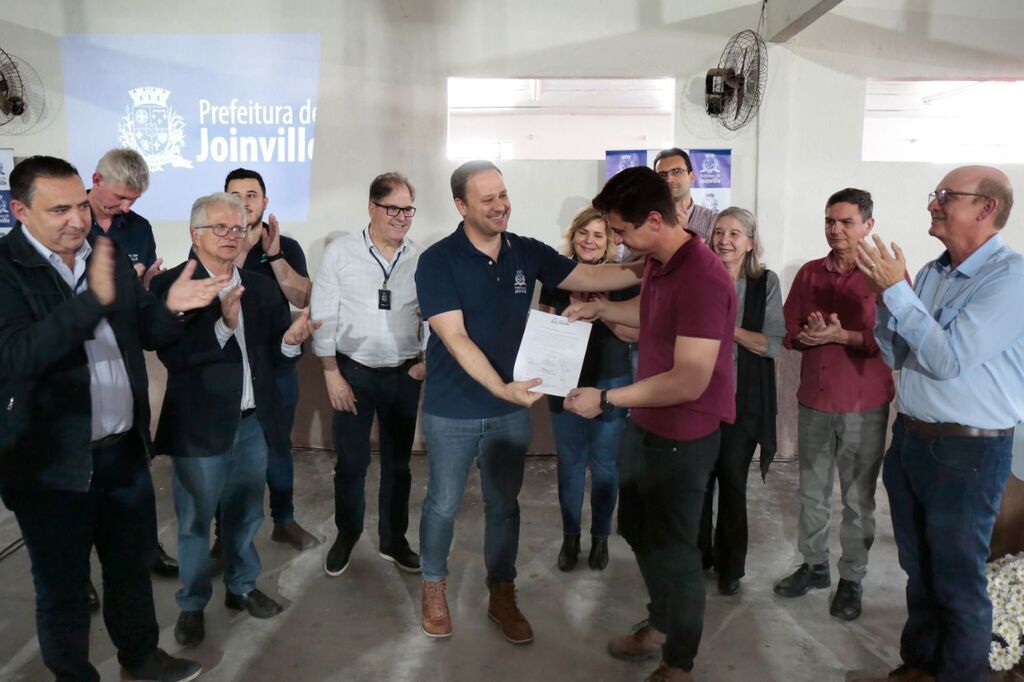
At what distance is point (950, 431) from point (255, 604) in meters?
2.54

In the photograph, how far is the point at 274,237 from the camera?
10.8 ft

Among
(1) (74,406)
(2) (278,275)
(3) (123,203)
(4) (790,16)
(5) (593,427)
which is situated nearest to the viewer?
(1) (74,406)

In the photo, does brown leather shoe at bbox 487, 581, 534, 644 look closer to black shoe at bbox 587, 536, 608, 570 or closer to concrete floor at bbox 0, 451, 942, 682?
concrete floor at bbox 0, 451, 942, 682

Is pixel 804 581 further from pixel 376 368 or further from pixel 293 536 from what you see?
pixel 293 536

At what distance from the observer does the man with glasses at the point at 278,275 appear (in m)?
3.25

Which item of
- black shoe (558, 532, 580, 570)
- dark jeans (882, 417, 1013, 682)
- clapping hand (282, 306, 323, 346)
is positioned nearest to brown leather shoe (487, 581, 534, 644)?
black shoe (558, 532, 580, 570)

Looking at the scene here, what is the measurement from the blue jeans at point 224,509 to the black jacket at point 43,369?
51 cm

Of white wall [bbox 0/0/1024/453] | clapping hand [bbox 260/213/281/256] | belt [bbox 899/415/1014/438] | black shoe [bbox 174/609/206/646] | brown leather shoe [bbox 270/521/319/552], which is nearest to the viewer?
belt [bbox 899/415/1014/438]

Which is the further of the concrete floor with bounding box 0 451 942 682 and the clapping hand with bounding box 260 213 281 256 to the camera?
the clapping hand with bounding box 260 213 281 256

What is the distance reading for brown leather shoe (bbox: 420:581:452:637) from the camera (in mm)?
2676

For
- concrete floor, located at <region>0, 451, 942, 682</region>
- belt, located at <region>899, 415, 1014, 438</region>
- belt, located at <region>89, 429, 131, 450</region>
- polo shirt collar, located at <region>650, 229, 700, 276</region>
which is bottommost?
concrete floor, located at <region>0, 451, 942, 682</region>

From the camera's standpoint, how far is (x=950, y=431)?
82.2 inches

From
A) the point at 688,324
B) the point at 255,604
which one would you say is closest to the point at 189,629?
the point at 255,604

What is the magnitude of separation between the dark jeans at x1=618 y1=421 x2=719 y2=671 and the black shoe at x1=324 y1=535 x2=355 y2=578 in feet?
5.02
